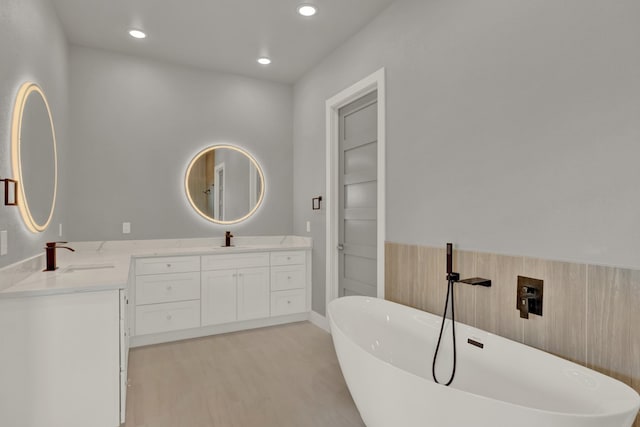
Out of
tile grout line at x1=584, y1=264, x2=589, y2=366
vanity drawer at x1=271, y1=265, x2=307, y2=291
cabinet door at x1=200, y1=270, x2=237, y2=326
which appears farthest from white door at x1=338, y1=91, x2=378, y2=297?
tile grout line at x1=584, y1=264, x2=589, y2=366

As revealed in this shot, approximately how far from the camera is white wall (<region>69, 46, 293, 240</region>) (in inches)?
138

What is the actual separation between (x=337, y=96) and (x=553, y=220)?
91.1 inches

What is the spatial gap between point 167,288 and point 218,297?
19.0 inches

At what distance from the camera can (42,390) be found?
6.15 ft

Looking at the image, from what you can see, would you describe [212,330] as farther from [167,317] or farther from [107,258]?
[107,258]

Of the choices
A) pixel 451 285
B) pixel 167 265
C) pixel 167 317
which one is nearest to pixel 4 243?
pixel 167 265

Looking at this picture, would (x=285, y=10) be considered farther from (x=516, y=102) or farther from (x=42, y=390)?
(x=42, y=390)

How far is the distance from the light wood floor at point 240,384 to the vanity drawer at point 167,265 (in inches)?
26.7

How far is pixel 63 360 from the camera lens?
1909 millimetres

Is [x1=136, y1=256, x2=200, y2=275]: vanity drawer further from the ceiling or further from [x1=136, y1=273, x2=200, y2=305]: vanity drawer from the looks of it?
the ceiling

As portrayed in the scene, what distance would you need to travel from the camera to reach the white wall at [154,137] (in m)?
3.52

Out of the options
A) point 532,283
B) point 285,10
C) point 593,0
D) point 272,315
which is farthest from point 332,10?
point 272,315

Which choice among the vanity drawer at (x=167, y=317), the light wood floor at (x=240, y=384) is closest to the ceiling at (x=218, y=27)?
the vanity drawer at (x=167, y=317)

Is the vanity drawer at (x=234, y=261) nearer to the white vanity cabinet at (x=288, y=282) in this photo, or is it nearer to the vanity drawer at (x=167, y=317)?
the white vanity cabinet at (x=288, y=282)
